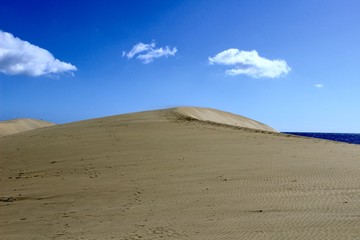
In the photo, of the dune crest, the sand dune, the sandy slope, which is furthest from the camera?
the sand dune

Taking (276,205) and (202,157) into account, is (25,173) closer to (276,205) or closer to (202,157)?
(202,157)

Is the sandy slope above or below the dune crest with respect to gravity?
below

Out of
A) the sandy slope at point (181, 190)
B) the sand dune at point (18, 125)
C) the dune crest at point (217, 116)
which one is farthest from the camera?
the sand dune at point (18, 125)

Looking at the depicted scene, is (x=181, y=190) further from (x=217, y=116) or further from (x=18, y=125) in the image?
(x=18, y=125)

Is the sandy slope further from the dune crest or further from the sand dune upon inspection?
the sand dune

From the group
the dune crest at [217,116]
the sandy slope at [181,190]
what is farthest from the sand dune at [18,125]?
the sandy slope at [181,190]

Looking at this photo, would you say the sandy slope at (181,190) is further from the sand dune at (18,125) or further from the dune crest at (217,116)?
the sand dune at (18,125)

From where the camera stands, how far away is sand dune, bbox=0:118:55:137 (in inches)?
3004

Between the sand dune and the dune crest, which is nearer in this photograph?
the dune crest

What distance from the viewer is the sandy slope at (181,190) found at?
790 centimetres

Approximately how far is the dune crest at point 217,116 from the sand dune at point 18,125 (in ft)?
157

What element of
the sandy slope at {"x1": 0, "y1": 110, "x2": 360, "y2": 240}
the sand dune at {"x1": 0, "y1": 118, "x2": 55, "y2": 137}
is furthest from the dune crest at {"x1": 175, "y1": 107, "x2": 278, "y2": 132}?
the sand dune at {"x1": 0, "y1": 118, "x2": 55, "y2": 137}

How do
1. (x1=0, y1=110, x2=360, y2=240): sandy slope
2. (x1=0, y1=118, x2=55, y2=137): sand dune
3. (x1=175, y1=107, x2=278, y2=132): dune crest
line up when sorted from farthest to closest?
(x1=0, y1=118, x2=55, y2=137): sand dune < (x1=175, y1=107, x2=278, y2=132): dune crest < (x1=0, y1=110, x2=360, y2=240): sandy slope

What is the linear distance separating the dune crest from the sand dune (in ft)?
157
